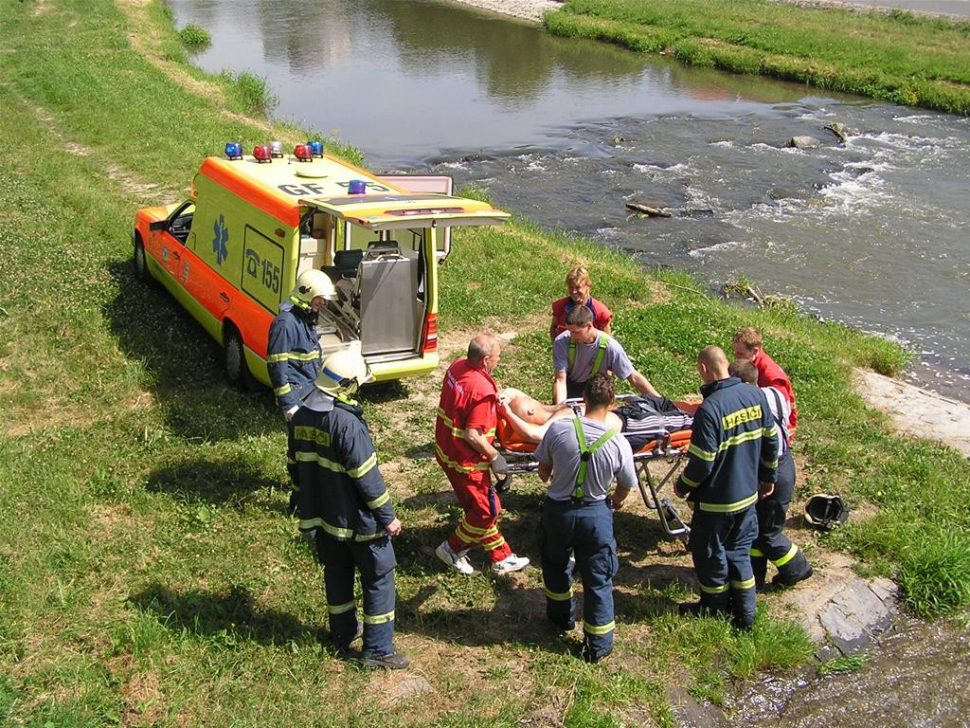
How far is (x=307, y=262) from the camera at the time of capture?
941 cm

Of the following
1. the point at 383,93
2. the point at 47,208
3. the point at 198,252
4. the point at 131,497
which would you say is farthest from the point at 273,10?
the point at 131,497

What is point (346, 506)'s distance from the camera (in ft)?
18.5

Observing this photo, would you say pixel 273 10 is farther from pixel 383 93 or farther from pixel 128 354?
pixel 128 354

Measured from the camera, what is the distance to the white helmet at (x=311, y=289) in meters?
7.52

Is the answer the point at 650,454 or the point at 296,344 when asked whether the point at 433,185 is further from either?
the point at 650,454

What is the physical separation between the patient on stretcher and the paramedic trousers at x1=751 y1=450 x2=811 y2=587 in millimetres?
955

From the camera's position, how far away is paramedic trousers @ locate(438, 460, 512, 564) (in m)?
6.73

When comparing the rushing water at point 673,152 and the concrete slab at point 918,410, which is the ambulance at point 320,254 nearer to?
the concrete slab at point 918,410

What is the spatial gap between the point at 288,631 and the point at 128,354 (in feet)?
16.5

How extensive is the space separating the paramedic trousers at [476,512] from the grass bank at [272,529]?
0.27 meters

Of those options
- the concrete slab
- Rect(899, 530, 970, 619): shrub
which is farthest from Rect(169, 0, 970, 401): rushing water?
Rect(899, 530, 970, 619): shrub

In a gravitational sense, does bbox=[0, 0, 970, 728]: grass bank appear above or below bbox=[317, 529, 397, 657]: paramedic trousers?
below

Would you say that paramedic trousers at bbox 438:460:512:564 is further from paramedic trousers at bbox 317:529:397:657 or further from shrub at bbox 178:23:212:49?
shrub at bbox 178:23:212:49

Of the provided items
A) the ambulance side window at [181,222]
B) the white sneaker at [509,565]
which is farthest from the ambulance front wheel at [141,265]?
the white sneaker at [509,565]
